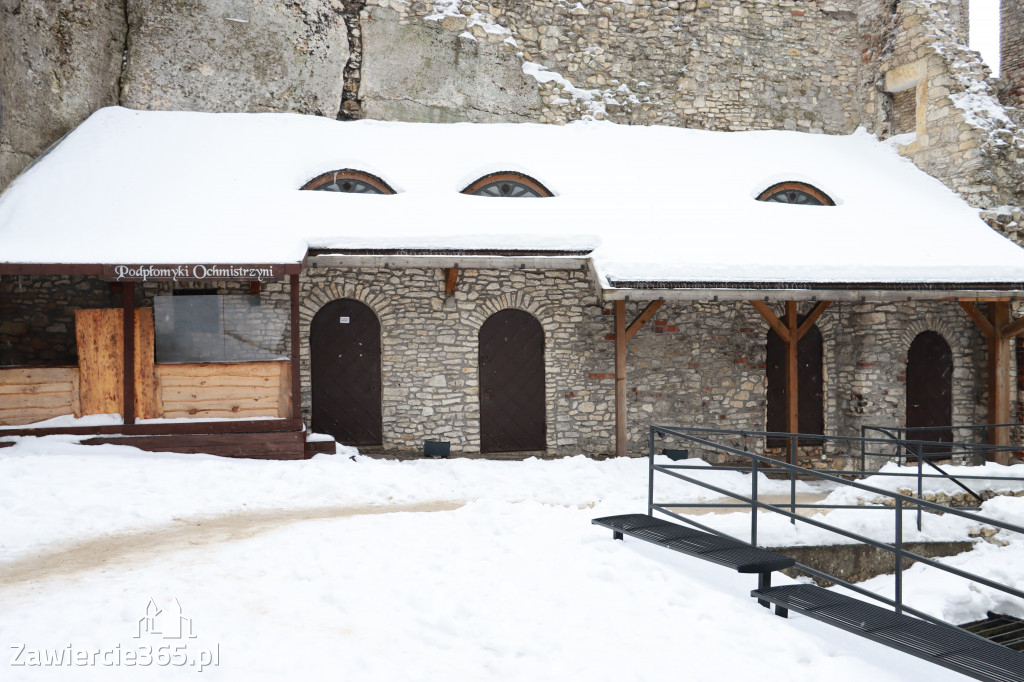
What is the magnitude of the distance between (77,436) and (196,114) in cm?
611

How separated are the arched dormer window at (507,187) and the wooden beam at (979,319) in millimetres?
6727

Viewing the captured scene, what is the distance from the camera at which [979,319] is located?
1166 centimetres

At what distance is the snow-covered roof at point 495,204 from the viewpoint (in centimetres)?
980

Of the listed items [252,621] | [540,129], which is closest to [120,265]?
[252,621]

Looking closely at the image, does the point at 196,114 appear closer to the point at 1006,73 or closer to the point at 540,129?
the point at 540,129

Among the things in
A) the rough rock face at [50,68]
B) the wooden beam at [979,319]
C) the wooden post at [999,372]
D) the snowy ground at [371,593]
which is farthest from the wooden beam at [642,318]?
the rough rock face at [50,68]

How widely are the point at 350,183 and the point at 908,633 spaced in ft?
31.9

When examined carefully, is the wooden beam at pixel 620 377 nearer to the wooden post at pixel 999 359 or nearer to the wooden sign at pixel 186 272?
the wooden sign at pixel 186 272

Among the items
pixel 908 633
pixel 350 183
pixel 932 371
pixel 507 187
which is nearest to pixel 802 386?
pixel 932 371

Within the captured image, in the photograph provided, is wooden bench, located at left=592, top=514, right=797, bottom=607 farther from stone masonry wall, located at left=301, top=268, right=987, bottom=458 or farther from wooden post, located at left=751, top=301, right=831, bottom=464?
wooden post, located at left=751, top=301, right=831, bottom=464

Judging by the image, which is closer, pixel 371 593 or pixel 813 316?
pixel 371 593

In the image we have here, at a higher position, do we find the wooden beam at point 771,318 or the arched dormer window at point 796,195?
the arched dormer window at point 796,195

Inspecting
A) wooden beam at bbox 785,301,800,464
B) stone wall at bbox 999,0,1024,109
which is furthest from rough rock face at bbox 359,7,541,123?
stone wall at bbox 999,0,1024,109

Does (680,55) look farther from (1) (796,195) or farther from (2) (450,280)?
(2) (450,280)
